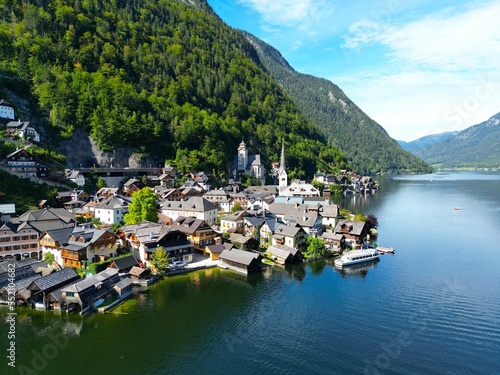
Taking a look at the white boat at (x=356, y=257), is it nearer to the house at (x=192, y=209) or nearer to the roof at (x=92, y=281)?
the house at (x=192, y=209)

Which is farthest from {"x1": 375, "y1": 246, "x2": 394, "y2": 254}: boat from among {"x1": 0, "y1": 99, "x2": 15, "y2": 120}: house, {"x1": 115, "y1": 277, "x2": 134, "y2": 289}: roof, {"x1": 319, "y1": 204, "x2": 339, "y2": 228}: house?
{"x1": 0, "y1": 99, "x2": 15, "y2": 120}: house

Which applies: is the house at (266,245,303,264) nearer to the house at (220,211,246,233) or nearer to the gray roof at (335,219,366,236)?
the house at (220,211,246,233)

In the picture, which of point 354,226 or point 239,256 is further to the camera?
point 354,226

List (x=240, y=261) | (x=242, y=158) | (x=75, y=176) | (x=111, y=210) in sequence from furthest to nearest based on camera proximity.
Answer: (x=242, y=158)
(x=75, y=176)
(x=111, y=210)
(x=240, y=261)

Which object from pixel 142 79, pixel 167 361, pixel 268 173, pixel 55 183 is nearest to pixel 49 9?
pixel 142 79

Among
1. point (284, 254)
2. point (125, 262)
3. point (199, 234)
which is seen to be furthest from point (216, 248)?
point (125, 262)

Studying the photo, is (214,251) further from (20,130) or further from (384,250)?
(20,130)
